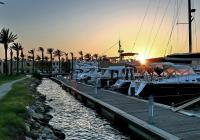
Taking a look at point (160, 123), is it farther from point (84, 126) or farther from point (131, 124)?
point (84, 126)

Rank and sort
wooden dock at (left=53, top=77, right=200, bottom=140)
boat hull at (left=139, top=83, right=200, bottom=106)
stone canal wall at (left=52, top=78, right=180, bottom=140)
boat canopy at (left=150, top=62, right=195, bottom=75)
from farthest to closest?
boat canopy at (left=150, top=62, right=195, bottom=75)
boat hull at (left=139, top=83, right=200, bottom=106)
stone canal wall at (left=52, top=78, right=180, bottom=140)
wooden dock at (left=53, top=77, right=200, bottom=140)

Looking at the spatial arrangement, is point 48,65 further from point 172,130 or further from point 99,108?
point 172,130

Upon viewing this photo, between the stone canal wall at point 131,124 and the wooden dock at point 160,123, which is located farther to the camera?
the stone canal wall at point 131,124

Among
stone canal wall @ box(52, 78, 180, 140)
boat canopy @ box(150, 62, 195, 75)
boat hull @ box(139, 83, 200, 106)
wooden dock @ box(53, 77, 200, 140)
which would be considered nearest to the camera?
wooden dock @ box(53, 77, 200, 140)

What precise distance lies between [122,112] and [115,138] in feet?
8.51

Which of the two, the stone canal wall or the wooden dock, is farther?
the stone canal wall

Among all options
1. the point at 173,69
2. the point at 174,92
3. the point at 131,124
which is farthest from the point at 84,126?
the point at 173,69

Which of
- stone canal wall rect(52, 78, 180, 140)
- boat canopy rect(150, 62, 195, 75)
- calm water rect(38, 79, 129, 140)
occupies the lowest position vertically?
calm water rect(38, 79, 129, 140)

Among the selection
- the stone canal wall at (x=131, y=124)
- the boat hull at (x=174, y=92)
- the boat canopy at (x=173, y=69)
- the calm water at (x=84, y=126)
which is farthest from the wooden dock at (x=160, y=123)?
the boat canopy at (x=173, y=69)

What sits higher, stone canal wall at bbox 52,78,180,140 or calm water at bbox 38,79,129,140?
stone canal wall at bbox 52,78,180,140

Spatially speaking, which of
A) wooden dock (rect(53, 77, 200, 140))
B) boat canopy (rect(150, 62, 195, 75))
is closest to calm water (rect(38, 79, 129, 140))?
wooden dock (rect(53, 77, 200, 140))

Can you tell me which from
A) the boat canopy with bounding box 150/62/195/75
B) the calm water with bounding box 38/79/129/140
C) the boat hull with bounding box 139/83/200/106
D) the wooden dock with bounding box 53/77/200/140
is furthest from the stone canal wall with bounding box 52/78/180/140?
the boat canopy with bounding box 150/62/195/75

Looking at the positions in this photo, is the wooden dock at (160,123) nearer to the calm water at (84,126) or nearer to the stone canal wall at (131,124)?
the stone canal wall at (131,124)

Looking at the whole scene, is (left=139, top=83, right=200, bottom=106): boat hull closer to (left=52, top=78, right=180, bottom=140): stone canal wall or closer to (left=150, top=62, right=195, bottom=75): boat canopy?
(left=150, top=62, right=195, bottom=75): boat canopy
